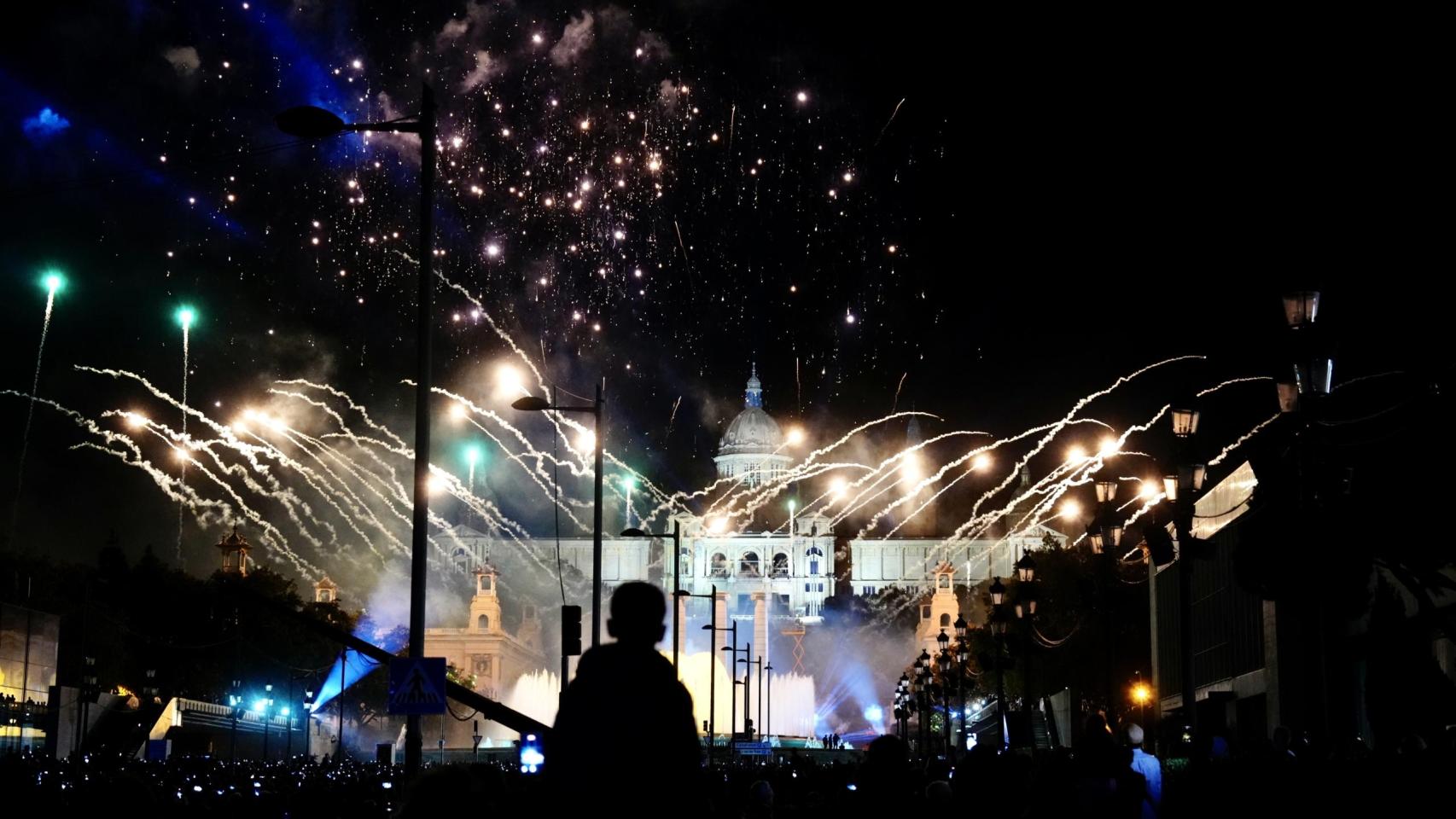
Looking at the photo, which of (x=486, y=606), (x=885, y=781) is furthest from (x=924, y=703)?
(x=486, y=606)

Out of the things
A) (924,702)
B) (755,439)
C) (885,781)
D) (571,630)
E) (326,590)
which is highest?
(755,439)

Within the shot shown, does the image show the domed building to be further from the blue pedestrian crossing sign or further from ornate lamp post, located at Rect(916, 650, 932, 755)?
A: the blue pedestrian crossing sign

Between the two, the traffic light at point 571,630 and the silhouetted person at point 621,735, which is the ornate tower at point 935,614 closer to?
the traffic light at point 571,630

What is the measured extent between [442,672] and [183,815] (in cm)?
585

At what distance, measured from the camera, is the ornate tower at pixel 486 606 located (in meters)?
151

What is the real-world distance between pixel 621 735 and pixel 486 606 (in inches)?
5928

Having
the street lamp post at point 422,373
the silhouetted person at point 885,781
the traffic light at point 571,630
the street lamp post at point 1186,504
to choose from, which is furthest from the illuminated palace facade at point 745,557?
the silhouetted person at point 885,781

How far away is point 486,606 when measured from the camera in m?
153

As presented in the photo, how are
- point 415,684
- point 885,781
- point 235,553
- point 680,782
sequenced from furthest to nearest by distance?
point 235,553
point 415,684
point 885,781
point 680,782

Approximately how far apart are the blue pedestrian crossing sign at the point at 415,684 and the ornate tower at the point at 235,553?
8150 cm

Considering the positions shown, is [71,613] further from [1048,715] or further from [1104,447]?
[1104,447]

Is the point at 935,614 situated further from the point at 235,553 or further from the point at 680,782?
the point at 680,782

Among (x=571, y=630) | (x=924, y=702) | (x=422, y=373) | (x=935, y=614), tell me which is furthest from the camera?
(x=935, y=614)

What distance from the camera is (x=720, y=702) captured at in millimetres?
132125
